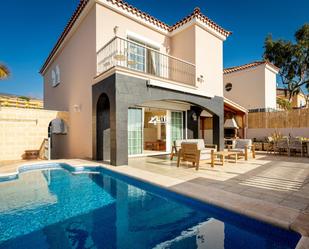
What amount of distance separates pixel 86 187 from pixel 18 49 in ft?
72.0

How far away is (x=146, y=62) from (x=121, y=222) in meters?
9.93

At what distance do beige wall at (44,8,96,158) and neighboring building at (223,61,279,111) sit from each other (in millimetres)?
14469

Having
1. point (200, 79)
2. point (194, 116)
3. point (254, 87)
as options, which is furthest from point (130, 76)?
point (254, 87)

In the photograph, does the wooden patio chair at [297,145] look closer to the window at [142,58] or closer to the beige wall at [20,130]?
the window at [142,58]

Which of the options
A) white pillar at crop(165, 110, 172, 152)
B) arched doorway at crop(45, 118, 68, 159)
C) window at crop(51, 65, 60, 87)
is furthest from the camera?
window at crop(51, 65, 60, 87)

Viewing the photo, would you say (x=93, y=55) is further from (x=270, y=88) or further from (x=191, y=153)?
(x=270, y=88)

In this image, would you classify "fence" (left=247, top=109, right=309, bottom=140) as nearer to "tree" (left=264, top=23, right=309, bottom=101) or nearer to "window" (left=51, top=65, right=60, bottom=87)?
"tree" (left=264, top=23, right=309, bottom=101)

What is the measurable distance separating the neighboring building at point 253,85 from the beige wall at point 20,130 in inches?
651

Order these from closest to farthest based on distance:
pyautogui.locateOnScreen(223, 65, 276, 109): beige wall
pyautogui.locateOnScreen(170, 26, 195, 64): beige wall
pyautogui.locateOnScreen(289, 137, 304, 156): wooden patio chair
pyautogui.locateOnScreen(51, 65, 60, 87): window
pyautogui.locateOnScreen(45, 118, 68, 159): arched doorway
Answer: pyautogui.locateOnScreen(289, 137, 304, 156): wooden patio chair → pyautogui.locateOnScreen(170, 26, 195, 64): beige wall → pyautogui.locateOnScreen(45, 118, 68, 159): arched doorway → pyautogui.locateOnScreen(51, 65, 60, 87): window → pyautogui.locateOnScreen(223, 65, 276, 109): beige wall

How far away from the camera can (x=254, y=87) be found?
18641 mm

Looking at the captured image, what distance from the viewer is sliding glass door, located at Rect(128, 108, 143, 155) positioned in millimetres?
11789

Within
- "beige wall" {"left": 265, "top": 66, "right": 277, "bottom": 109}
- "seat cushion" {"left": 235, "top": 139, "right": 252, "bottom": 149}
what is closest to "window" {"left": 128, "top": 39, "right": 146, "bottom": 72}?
"seat cushion" {"left": 235, "top": 139, "right": 252, "bottom": 149}

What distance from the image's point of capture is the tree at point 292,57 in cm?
2427

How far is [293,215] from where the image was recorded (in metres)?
3.68
